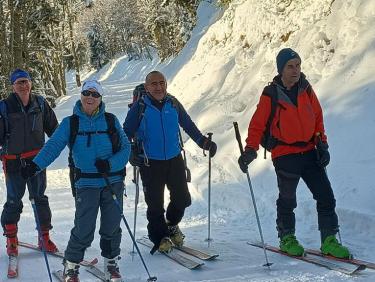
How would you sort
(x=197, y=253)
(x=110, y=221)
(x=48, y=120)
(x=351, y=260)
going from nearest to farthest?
(x=110, y=221)
(x=351, y=260)
(x=197, y=253)
(x=48, y=120)

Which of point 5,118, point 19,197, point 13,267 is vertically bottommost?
point 13,267

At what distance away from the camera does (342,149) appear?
27.4ft

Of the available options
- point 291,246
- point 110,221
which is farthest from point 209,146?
point 110,221

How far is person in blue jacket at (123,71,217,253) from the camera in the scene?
6.34 metres

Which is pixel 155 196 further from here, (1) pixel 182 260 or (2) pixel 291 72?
(2) pixel 291 72

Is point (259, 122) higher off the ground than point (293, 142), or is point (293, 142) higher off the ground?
point (259, 122)

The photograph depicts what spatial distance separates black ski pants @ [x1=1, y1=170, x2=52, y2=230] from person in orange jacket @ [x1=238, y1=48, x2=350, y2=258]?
2.55m

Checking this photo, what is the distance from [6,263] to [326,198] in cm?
377

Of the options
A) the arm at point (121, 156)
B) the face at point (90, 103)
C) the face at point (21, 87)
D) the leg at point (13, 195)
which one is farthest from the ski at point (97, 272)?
the face at point (21, 87)

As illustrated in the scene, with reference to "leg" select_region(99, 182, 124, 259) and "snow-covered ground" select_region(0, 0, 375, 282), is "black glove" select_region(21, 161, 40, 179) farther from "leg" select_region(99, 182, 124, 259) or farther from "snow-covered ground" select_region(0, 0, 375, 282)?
"snow-covered ground" select_region(0, 0, 375, 282)

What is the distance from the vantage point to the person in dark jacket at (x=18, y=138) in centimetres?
635

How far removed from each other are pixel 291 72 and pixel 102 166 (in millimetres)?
2271

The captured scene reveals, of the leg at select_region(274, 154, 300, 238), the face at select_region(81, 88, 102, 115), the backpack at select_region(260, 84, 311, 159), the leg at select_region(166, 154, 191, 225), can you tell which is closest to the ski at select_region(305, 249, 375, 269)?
the leg at select_region(274, 154, 300, 238)

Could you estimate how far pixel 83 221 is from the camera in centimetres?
521
